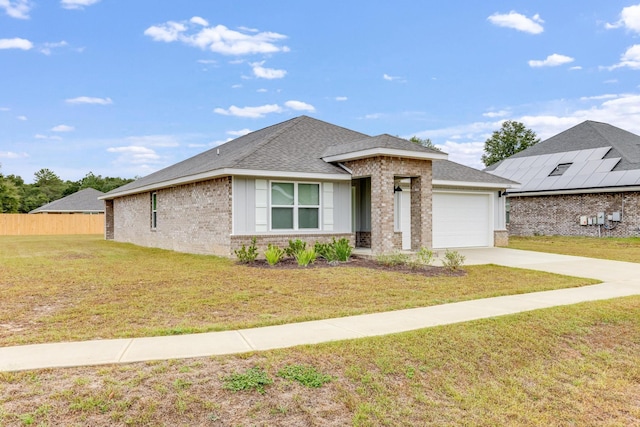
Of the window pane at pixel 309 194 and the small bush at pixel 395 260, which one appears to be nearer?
the small bush at pixel 395 260

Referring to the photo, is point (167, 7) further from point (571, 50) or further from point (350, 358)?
point (571, 50)

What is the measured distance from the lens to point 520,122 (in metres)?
51.4

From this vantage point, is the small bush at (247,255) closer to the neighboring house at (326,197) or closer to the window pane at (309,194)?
the neighboring house at (326,197)

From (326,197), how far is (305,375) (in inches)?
445

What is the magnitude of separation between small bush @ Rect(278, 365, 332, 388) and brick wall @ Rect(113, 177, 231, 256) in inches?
383

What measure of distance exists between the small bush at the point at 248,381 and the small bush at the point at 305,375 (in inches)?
7.7

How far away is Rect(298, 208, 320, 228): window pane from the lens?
15.2 meters

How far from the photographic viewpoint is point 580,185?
85.7ft

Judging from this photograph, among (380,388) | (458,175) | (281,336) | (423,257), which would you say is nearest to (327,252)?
(423,257)

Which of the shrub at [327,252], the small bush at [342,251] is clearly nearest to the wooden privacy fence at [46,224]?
the shrub at [327,252]

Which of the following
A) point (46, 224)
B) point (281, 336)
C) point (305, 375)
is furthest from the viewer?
point (46, 224)

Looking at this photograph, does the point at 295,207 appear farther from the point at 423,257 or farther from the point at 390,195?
the point at 423,257

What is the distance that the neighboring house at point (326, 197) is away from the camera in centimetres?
1433

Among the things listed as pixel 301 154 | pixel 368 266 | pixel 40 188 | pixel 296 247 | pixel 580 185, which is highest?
pixel 40 188
